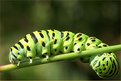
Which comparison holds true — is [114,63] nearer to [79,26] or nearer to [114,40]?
[79,26]

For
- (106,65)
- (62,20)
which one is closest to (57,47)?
(106,65)

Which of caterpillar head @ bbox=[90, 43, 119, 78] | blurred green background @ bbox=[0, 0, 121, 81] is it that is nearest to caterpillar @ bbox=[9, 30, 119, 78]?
caterpillar head @ bbox=[90, 43, 119, 78]

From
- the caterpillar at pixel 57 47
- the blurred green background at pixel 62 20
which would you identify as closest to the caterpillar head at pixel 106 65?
the caterpillar at pixel 57 47

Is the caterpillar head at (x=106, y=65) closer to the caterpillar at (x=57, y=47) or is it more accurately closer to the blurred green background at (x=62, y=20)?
the caterpillar at (x=57, y=47)

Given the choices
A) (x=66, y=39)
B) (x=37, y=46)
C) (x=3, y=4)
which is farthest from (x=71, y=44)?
(x=3, y=4)

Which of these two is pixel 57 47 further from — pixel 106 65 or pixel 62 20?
pixel 62 20

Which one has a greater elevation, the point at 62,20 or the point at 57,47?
the point at 62,20
